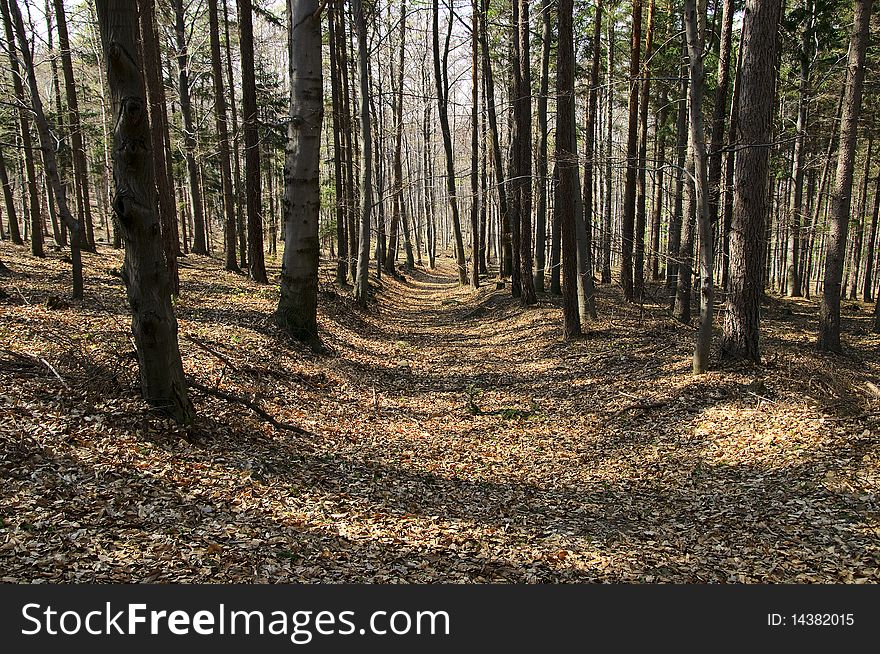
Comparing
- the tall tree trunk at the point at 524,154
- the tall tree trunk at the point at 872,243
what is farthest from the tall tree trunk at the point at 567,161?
the tall tree trunk at the point at 872,243

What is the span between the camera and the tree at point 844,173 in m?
10.4

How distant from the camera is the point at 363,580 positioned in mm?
4375

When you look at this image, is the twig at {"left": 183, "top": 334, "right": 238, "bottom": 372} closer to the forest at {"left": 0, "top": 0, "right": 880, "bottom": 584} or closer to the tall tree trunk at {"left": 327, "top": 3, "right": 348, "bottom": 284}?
the forest at {"left": 0, "top": 0, "right": 880, "bottom": 584}

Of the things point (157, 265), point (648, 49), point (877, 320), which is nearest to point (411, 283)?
point (648, 49)

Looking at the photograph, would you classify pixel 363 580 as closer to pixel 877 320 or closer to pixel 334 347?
pixel 334 347

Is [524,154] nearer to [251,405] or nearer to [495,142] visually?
[495,142]

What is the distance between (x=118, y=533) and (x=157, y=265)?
2.71m

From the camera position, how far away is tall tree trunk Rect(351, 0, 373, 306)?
15555 millimetres

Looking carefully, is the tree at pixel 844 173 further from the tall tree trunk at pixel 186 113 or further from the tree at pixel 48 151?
the tall tree trunk at pixel 186 113

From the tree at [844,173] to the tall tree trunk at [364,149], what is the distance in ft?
37.2

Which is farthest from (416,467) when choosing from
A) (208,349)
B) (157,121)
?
(157,121)

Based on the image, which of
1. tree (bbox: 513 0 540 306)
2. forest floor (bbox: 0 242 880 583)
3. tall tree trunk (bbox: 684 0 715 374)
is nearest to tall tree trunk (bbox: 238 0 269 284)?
forest floor (bbox: 0 242 880 583)

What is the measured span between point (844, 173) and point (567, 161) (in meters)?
5.47

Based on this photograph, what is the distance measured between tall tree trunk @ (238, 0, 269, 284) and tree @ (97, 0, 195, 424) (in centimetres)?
796
